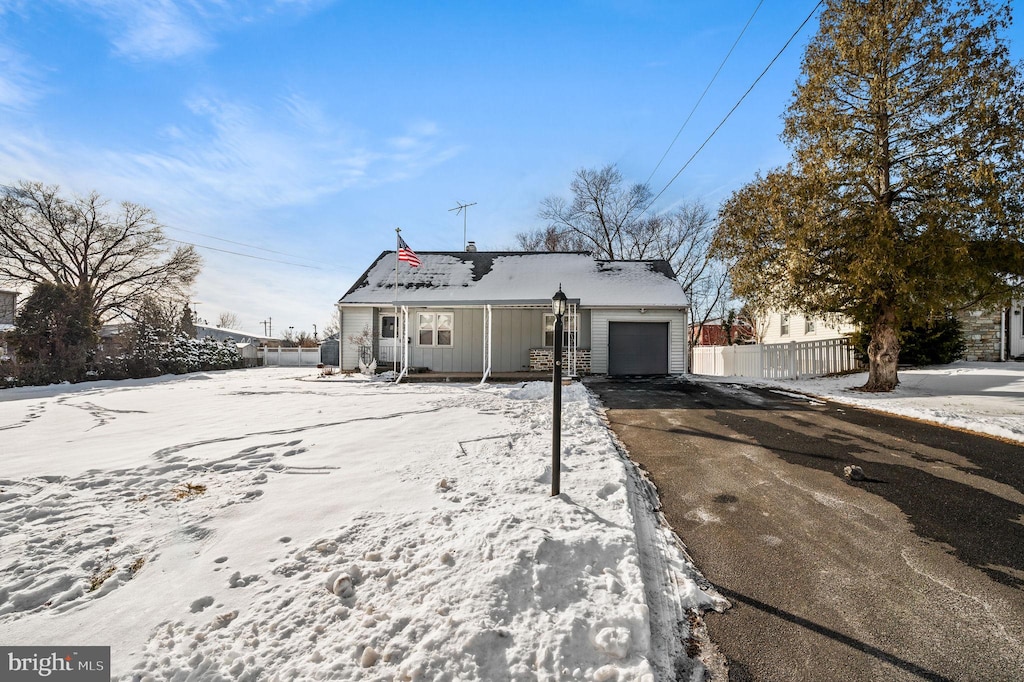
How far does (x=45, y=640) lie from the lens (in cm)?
202

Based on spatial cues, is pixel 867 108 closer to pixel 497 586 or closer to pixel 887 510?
pixel 887 510

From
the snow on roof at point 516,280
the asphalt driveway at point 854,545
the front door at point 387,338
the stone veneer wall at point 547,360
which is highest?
the snow on roof at point 516,280

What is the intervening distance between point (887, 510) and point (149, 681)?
4794 millimetres

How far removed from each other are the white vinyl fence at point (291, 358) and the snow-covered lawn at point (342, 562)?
22.0m

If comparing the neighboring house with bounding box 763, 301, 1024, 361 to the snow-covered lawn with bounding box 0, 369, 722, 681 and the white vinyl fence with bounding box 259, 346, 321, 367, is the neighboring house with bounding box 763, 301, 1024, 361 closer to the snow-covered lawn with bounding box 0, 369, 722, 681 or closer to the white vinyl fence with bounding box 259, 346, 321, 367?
the snow-covered lawn with bounding box 0, 369, 722, 681

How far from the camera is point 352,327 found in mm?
15625

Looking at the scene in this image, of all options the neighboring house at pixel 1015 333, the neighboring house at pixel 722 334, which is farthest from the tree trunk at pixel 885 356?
the neighboring house at pixel 722 334

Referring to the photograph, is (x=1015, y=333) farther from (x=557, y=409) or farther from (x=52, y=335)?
(x=52, y=335)

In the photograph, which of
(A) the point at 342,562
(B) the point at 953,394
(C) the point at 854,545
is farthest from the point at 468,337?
(C) the point at 854,545

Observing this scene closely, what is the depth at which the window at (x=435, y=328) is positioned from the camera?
15.5 m

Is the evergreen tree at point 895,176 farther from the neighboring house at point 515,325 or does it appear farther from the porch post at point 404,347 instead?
the porch post at point 404,347

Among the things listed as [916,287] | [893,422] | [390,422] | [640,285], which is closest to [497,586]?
[390,422]

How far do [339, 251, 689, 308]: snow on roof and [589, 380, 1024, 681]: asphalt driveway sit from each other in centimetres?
953

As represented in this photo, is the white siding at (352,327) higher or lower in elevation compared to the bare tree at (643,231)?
lower
